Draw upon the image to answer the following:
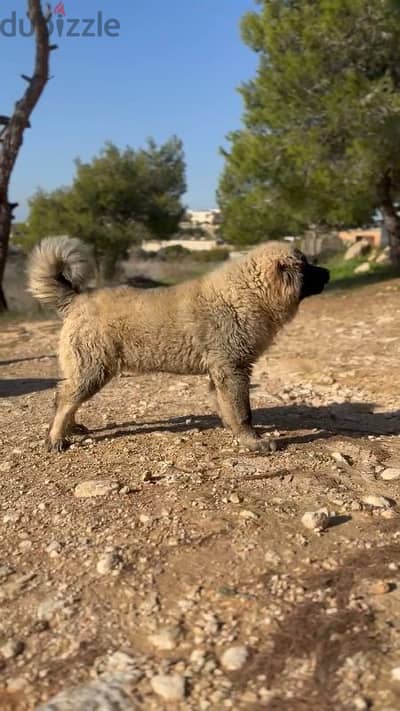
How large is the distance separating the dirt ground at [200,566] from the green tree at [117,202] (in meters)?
21.4

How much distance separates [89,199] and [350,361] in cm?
2002

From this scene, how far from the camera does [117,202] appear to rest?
26.6m

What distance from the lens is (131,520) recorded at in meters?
3.86

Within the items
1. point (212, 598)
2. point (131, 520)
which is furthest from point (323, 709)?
point (131, 520)

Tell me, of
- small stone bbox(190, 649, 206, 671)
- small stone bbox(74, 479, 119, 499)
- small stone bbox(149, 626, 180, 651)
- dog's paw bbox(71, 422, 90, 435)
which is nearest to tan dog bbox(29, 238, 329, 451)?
dog's paw bbox(71, 422, 90, 435)

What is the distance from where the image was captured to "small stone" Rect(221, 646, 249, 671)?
263 cm

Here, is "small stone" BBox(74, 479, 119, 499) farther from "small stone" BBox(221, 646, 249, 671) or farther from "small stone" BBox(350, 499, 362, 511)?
"small stone" BBox(221, 646, 249, 671)

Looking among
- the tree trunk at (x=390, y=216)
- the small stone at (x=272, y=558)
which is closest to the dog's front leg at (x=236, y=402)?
the small stone at (x=272, y=558)

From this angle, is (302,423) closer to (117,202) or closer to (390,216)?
(390,216)

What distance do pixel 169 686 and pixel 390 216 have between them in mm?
16365

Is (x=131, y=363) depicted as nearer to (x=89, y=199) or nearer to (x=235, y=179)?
(x=235, y=179)

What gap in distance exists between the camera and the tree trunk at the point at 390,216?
54.0 ft

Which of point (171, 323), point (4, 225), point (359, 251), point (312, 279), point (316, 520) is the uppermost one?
point (4, 225)

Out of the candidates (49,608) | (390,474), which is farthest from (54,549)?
(390,474)
